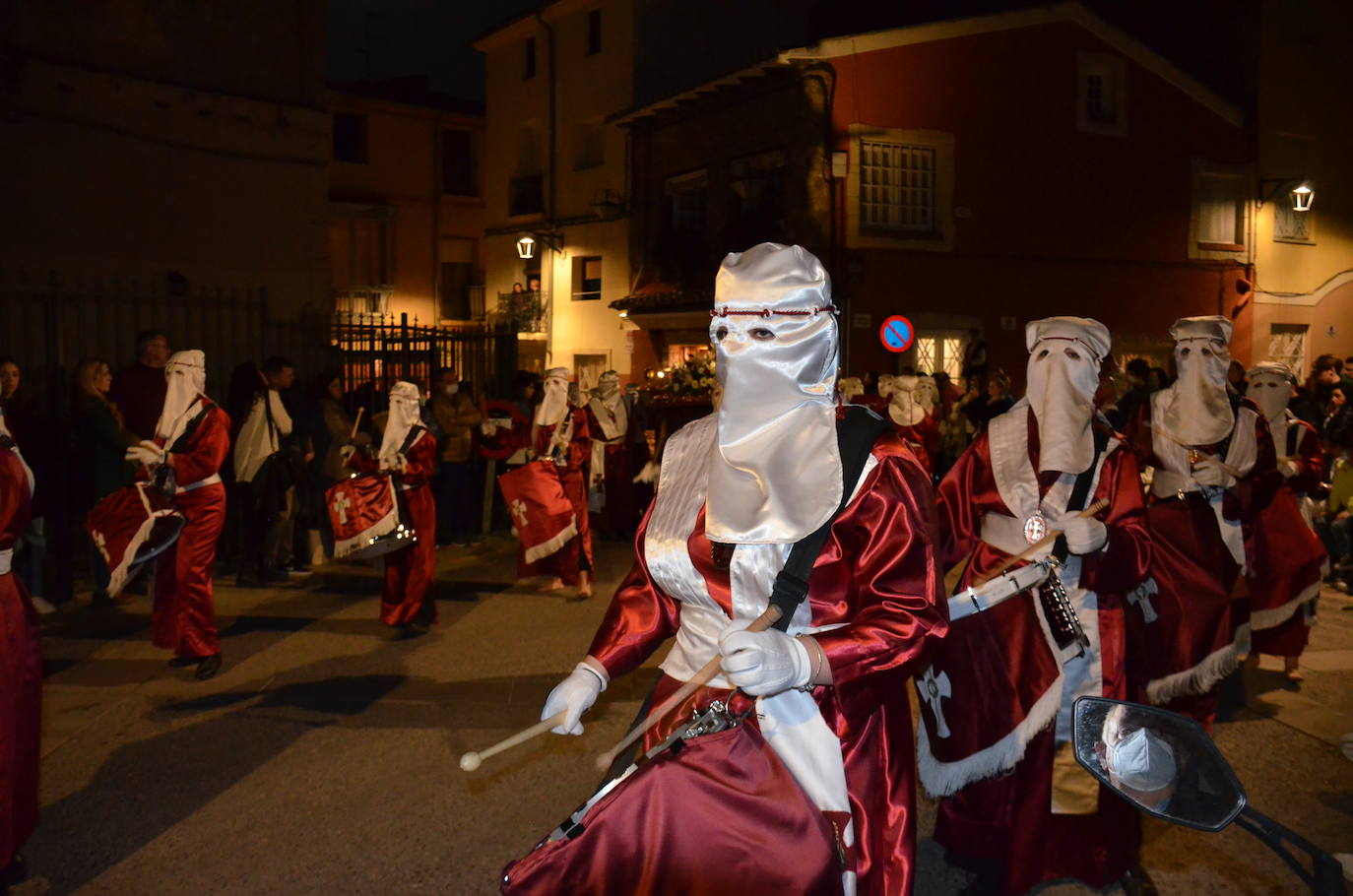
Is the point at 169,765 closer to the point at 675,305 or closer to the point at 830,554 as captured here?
the point at 830,554

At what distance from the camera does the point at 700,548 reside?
8.52 feet

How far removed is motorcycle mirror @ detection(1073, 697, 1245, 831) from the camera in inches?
72.9

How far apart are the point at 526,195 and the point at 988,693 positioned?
2696 centimetres

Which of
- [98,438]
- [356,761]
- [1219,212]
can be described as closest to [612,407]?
[98,438]

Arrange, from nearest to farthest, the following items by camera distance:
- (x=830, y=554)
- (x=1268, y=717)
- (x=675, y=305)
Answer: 1. (x=830, y=554)
2. (x=1268, y=717)
3. (x=675, y=305)

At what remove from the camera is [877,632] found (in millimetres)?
2357

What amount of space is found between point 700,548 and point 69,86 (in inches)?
Result: 517

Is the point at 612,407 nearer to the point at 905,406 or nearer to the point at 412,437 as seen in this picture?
the point at 905,406

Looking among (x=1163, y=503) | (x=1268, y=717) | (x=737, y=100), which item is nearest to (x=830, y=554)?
(x=1163, y=503)

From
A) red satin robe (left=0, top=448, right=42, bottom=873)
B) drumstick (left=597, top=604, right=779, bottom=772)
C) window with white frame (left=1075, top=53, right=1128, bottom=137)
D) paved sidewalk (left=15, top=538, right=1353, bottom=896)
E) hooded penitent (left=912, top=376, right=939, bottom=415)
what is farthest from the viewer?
window with white frame (left=1075, top=53, right=1128, bottom=137)

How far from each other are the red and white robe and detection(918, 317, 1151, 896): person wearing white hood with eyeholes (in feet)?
1.84

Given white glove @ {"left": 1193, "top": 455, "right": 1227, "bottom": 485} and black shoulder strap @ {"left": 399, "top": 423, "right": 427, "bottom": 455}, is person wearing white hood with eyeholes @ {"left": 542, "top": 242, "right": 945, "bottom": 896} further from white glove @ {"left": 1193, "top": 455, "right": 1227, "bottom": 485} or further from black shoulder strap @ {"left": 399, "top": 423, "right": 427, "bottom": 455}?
black shoulder strap @ {"left": 399, "top": 423, "right": 427, "bottom": 455}

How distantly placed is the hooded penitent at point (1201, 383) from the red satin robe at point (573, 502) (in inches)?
192

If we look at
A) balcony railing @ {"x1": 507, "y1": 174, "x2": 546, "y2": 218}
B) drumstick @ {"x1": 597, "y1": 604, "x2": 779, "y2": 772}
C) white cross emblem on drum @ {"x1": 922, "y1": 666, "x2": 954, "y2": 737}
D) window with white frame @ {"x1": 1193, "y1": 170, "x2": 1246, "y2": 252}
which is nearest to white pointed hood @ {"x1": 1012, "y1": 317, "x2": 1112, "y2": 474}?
white cross emblem on drum @ {"x1": 922, "y1": 666, "x2": 954, "y2": 737}
